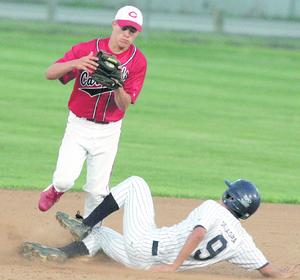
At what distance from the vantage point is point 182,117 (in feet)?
54.1

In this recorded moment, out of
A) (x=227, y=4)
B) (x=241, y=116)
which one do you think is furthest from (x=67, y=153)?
(x=227, y=4)

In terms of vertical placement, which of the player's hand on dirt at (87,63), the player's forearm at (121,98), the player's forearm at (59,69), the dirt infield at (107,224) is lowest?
the dirt infield at (107,224)

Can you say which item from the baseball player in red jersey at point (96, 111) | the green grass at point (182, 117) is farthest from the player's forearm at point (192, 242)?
the green grass at point (182, 117)

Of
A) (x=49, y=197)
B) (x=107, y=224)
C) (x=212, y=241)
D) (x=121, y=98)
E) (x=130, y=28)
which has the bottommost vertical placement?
(x=107, y=224)

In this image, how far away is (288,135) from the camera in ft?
50.5

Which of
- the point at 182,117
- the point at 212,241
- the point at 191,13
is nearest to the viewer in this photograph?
the point at 212,241

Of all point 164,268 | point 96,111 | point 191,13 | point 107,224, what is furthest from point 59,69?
point 191,13

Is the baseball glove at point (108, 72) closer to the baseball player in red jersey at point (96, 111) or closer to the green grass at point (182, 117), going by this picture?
the baseball player in red jersey at point (96, 111)

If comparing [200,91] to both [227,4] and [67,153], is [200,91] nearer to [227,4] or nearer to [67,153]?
[67,153]

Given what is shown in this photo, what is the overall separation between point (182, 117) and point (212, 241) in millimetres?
9369

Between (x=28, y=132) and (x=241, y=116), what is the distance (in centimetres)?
417

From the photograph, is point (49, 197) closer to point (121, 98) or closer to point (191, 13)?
point (121, 98)

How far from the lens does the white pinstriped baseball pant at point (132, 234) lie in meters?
7.42

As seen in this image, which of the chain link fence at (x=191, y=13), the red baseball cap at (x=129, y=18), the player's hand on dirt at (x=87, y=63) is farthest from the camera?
the chain link fence at (x=191, y=13)
